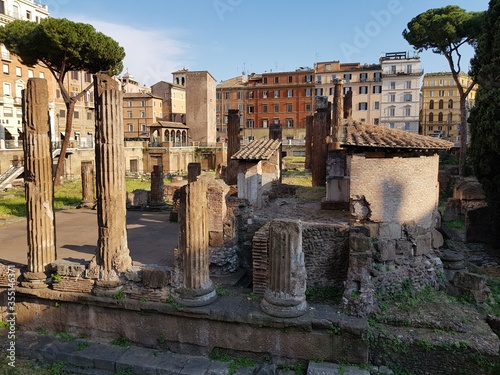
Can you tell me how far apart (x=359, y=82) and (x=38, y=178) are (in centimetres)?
4644

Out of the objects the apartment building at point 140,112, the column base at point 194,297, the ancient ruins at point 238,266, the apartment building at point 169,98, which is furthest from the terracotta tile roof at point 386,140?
the apartment building at point 169,98

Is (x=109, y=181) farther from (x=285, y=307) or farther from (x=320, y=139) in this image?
(x=320, y=139)

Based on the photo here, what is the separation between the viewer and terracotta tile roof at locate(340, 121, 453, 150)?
8188 millimetres

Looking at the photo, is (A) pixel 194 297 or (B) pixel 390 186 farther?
(B) pixel 390 186

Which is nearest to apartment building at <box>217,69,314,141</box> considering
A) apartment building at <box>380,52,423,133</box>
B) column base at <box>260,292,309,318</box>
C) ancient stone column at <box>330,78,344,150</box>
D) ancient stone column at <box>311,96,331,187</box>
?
apartment building at <box>380,52,423,133</box>

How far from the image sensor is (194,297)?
714 centimetres

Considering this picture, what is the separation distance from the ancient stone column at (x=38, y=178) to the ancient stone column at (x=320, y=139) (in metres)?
11.0

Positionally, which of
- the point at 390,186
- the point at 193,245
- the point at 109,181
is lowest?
the point at 193,245

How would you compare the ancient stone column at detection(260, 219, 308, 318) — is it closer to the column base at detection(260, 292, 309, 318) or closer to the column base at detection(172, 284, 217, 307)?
the column base at detection(260, 292, 309, 318)

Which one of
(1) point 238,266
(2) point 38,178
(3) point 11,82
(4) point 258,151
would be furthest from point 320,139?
(3) point 11,82

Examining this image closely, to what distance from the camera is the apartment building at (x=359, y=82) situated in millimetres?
48469

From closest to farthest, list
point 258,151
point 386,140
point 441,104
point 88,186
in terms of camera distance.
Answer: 1. point 386,140
2. point 258,151
3. point 88,186
4. point 441,104

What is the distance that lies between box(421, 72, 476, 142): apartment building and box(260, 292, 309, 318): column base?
56.9 metres

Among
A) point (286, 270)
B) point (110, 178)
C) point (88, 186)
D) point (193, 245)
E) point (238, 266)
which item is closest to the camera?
point (286, 270)
